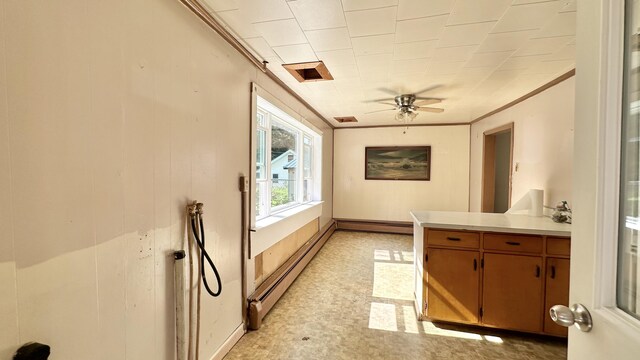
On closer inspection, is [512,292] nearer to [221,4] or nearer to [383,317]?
[383,317]

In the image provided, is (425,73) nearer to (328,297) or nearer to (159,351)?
(328,297)

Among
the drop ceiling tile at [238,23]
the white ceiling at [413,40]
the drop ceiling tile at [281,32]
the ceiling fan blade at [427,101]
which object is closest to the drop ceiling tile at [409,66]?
the white ceiling at [413,40]

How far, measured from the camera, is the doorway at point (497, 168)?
167 inches

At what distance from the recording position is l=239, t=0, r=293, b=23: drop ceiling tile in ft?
5.15

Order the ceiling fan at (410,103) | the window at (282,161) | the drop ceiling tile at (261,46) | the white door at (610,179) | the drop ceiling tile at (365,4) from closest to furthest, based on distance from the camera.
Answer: the white door at (610,179) → the drop ceiling tile at (365,4) → the drop ceiling tile at (261,46) → the window at (282,161) → the ceiling fan at (410,103)

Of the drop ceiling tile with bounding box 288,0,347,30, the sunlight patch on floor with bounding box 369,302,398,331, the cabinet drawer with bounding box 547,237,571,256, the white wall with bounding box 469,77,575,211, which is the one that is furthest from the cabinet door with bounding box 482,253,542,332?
the drop ceiling tile with bounding box 288,0,347,30

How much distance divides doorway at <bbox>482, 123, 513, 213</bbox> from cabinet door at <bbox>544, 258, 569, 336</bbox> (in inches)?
75.6

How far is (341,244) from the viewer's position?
4992 millimetres

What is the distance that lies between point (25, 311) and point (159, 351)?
738 millimetres

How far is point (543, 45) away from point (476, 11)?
89cm

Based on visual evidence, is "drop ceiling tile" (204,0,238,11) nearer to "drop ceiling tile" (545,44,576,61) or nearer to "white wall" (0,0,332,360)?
"white wall" (0,0,332,360)

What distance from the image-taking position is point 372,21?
1738 mm

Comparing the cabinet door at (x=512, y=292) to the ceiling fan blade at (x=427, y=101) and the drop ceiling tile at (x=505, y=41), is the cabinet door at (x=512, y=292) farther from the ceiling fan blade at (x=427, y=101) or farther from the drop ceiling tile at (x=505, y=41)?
the ceiling fan blade at (x=427, y=101)

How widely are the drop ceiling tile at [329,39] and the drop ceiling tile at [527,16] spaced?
1012mm
